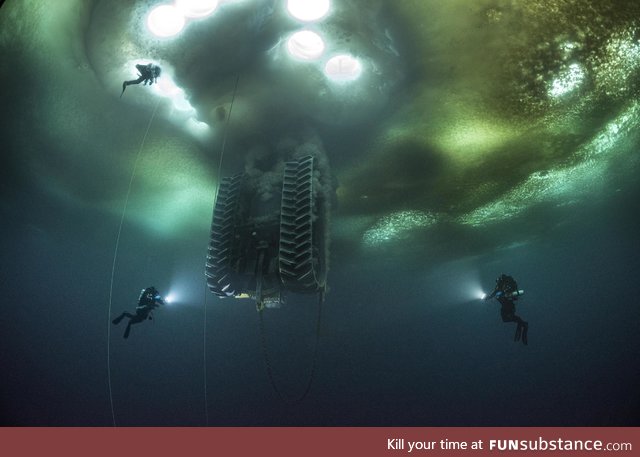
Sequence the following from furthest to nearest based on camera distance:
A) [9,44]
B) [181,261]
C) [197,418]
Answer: [197,418]
[181,261]
[9,44]

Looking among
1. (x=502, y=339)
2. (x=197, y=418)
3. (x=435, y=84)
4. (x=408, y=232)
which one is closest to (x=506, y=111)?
(x=435, y=84)

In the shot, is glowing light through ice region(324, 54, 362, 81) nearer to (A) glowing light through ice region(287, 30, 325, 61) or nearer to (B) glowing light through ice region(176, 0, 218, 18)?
(A) glowing light through ice region(287, 30, 325, 61)

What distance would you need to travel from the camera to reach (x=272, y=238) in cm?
546

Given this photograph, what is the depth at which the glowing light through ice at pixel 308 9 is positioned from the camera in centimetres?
439

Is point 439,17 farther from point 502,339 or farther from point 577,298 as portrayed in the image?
point 502,339

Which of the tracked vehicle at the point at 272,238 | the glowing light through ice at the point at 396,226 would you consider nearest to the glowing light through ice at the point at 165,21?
the tracked vehicle at the point at 272,238

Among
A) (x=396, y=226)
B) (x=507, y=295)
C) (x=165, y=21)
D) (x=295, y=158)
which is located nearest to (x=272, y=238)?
(x=295, y=158)

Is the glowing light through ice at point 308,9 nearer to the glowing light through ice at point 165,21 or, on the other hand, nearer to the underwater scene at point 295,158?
the underwater scene at point 295,158

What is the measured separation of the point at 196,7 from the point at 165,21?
2.00 feet

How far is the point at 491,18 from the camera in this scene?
457 centimetres

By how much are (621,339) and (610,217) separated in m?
40.7

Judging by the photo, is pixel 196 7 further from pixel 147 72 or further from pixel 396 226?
pixel 396 226

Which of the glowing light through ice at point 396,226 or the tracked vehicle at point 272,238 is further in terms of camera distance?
the glowing light through ice at point 396,226

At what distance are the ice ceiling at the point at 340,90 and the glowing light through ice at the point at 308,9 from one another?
2 cm
